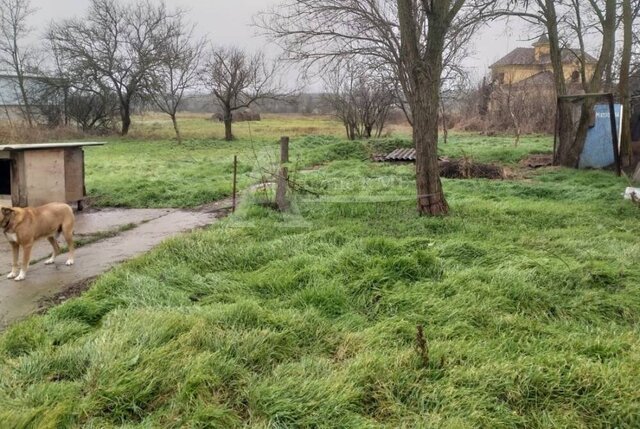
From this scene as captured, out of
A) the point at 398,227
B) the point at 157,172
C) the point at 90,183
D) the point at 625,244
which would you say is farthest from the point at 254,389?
the point at 157,172

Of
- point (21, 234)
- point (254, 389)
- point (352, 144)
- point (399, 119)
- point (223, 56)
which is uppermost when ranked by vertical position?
point (223, 56)

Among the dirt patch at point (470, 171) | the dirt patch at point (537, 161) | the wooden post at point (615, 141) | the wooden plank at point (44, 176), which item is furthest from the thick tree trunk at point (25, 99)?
the wooden post at point (615, 141)

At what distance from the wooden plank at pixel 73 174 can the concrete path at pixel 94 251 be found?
0.53 m

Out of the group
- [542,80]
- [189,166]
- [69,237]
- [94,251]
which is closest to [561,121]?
[189,166]

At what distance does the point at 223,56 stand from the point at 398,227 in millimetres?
27575

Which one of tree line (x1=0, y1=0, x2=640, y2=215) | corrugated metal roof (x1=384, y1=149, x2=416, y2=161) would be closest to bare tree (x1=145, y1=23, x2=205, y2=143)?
tree line (x1=0, y1=0, x2=640, y2=215)

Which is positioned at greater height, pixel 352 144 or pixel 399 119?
pixel 399 119

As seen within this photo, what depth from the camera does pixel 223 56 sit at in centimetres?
3102

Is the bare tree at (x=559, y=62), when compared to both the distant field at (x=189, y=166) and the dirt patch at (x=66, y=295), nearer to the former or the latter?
the distant field at (x=189, y=166)

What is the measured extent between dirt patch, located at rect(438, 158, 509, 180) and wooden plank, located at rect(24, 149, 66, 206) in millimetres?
8791

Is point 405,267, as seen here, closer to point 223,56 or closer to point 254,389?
point 254,389

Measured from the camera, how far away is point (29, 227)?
4.83m

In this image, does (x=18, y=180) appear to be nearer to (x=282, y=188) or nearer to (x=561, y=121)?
(x=282, y=188)

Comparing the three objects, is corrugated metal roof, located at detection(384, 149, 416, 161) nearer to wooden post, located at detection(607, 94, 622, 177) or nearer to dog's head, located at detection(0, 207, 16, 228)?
wooden post, located at detection(607, 94, 622, 177)
